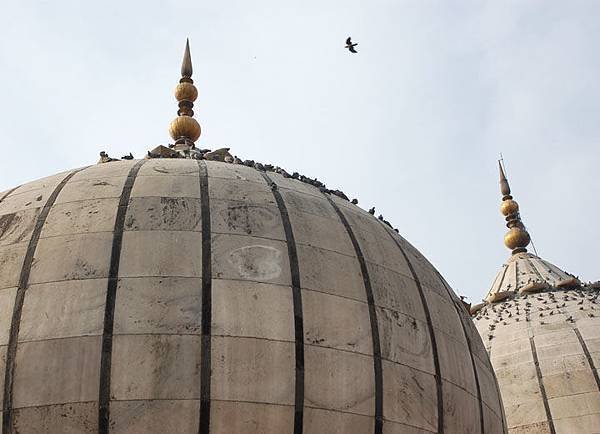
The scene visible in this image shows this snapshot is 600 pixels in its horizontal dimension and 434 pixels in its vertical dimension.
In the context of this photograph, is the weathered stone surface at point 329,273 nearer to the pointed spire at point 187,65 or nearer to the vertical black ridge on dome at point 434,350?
the vertical black ridge on dome at point 434,350

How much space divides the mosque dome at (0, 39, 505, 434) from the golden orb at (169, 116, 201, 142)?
3.23m

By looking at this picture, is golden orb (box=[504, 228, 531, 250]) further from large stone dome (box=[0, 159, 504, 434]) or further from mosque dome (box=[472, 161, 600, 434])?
large stone dome (box=[0, 159, 504, 434])

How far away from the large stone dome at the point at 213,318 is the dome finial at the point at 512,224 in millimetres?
12596

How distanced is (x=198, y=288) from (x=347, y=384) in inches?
54.0

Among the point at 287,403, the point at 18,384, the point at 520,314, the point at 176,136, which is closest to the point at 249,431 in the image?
the point at 287,403

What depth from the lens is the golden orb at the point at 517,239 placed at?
20.8 metres

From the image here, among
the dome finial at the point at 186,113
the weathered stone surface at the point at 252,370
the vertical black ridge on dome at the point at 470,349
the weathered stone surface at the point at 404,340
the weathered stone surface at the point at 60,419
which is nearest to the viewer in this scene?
the weathered stone surface at the point at 60,419

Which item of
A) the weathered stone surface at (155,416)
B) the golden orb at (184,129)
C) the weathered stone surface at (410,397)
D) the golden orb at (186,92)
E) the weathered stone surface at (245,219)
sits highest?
the golden orb at (186,92)

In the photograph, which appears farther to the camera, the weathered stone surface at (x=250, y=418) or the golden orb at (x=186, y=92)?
the golden orb at (x=186, y=92)

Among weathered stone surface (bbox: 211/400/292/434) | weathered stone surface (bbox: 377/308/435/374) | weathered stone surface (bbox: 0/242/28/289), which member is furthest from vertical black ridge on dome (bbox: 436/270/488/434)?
weathered stone surface (bbox: 0/242/28/289)

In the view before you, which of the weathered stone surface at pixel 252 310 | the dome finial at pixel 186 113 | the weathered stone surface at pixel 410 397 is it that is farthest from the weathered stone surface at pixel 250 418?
the dome finial at pixel 186 113

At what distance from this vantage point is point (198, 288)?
7016 mm

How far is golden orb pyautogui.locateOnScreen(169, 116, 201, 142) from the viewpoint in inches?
469

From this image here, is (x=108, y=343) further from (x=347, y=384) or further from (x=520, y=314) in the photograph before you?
(x=520, y=314)
